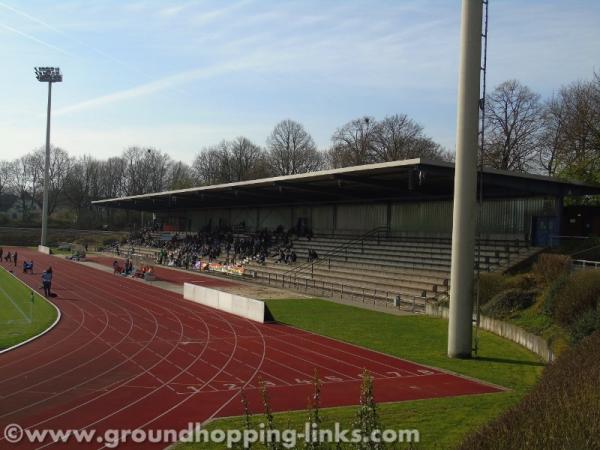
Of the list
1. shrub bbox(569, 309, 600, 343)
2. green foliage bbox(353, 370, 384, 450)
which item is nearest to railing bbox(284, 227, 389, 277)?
shrub bbox(569, 309, 600, 343)

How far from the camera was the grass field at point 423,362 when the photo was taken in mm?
10266

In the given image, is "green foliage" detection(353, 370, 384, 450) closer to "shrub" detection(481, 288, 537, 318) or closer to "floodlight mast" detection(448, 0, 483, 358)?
"floodlight mast" detection(448, 0, 483, 358)

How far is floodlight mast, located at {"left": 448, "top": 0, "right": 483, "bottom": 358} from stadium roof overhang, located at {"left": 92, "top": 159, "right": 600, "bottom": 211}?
9416mm

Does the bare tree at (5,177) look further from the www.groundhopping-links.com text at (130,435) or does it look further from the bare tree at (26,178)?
the www.groundhopping-links.com text at (130,435)

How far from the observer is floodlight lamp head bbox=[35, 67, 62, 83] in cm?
7519

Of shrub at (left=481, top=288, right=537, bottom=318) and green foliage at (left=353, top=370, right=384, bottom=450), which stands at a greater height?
green foliage at (left=353, top=370, right=384, bottom=450)

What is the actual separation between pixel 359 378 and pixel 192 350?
578 centimetres

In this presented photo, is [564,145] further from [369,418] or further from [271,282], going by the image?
[369,418]

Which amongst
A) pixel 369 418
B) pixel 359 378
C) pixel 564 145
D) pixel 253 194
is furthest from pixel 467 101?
pixel 253 194

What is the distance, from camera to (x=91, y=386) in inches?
523

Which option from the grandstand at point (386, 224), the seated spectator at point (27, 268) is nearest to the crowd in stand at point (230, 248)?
the grandstand at point (386, 224)

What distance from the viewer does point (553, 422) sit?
479 cm

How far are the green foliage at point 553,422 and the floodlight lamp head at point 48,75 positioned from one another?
79218mm

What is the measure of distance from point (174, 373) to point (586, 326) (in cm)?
996
